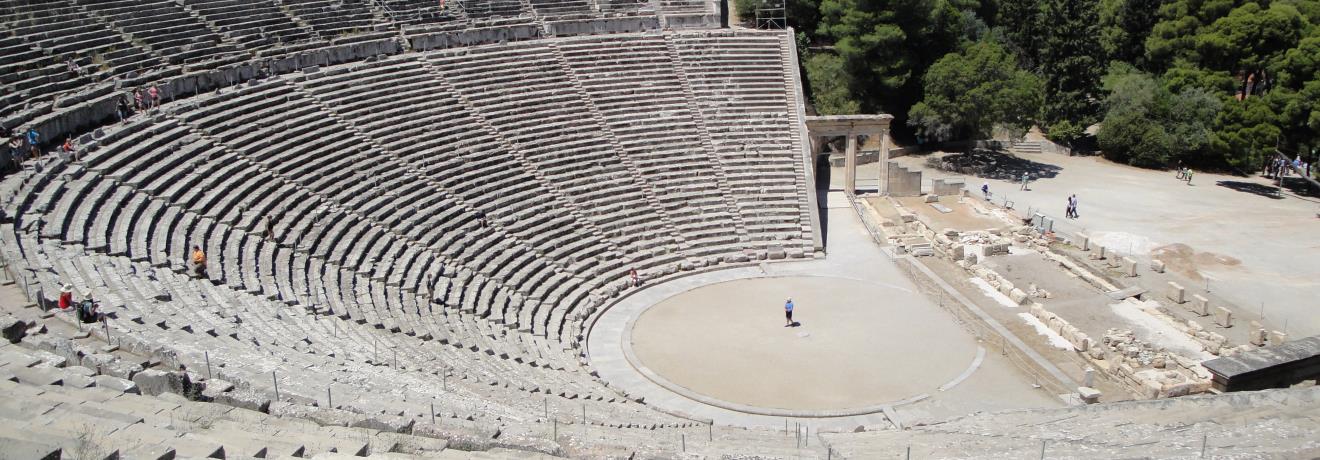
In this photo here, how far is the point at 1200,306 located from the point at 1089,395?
26.4ft

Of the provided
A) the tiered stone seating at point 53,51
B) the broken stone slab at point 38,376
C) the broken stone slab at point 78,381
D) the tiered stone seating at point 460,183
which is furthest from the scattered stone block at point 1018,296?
the tiered stone seating at point 53,51

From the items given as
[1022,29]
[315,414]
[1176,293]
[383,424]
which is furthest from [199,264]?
[1022,29]

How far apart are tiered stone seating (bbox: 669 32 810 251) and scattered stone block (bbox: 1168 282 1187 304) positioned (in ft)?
36.1

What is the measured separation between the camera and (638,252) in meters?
32.2

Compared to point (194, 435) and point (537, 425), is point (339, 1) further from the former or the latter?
point (194, 435)

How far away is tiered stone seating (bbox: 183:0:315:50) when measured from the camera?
35.1 meters

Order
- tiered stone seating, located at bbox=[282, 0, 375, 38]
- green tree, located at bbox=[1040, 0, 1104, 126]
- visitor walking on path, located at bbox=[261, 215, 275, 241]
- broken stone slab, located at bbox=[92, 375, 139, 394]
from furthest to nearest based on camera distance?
green tree, located at bbox=[1040, 0, 1104, 126] → tiered stone seating, located at bbox=[282, 0, 375, 38] → visitor walking on path, located at bbox=[261, 215, 275, 241] → broken stone slab, located at bbox=[92, 375, 139, 394]

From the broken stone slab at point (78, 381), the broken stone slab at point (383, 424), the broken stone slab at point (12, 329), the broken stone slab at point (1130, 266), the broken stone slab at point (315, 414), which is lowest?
the broken stone slab at point (1130, 266)

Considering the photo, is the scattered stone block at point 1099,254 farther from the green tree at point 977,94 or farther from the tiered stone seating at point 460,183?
the tiered stone seating at point 460,183

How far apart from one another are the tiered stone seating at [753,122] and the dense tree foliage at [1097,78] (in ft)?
29.7

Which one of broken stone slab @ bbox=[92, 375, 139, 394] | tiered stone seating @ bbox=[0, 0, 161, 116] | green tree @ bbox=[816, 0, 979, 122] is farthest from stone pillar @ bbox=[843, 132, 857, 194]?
broken stone slab @ bbox=[92, 375, 139, 394]

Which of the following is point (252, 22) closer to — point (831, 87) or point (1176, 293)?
point (831, 87)

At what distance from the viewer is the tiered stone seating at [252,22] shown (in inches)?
1383

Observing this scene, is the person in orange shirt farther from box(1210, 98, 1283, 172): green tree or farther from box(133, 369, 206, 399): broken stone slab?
box(1210, 98, 1283, 172): green tree
